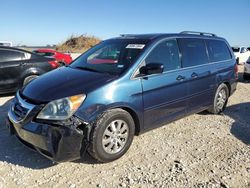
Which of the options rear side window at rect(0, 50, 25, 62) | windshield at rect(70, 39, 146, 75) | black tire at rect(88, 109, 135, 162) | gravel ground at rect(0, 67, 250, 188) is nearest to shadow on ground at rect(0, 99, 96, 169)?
gravel ground at rect(0, 67, 250, 188)

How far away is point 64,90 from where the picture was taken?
396 centimetres

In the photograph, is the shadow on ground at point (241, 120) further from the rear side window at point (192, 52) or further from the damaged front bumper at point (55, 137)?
the damaged front bumper at point (55, 137)

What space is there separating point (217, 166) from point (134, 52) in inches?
82.9

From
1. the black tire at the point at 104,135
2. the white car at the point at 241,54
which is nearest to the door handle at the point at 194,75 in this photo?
the black tire at the point at 104,135

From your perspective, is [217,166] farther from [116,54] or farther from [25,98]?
[25,98]

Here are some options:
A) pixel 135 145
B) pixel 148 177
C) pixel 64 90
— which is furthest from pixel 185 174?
pixel 64 90

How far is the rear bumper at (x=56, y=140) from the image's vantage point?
362cm

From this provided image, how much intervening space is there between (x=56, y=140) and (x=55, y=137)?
0.04 meters

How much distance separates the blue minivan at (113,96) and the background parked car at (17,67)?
347cm

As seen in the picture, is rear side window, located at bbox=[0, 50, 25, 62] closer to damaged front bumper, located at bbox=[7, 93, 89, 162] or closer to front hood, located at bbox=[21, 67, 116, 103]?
front hood, located at bbox=[21, 67, 116, 103]

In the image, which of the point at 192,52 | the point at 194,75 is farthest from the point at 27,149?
the point at 192,52

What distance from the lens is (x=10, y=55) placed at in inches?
325

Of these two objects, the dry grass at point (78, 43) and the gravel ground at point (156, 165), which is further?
the dry grass at point (78, 43)

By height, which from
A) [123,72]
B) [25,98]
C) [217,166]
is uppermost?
[123,72]
